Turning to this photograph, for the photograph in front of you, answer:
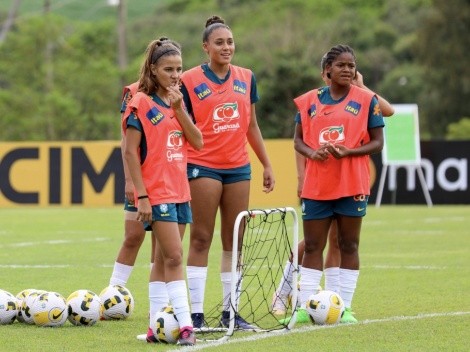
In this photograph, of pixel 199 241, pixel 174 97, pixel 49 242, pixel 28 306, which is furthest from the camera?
pixel 49 242

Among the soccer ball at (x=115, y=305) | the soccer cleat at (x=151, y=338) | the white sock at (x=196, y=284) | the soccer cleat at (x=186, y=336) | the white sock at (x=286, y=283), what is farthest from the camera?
the white sock at (x=286, y=283)

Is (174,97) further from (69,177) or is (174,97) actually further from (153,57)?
(69,177)

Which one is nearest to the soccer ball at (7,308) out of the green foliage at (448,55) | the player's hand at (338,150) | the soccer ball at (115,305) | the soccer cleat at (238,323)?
the soccer ball at (115,305)

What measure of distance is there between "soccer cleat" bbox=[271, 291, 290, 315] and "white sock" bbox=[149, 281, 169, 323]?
1704 mm

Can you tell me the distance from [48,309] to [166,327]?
1387 millimetres

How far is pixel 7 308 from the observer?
10.4m

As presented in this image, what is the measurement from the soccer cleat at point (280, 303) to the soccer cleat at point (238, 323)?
2.90 feet

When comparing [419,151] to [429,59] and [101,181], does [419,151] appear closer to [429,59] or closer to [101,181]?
[101,181]

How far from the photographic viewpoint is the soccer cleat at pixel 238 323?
393 inches

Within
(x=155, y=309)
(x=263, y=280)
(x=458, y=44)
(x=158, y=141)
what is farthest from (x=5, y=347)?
(x=458, y=44)

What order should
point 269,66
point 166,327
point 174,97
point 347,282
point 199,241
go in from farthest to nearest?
point 269,66
point 347,282
point 199,241
point 166,327
point 174,97

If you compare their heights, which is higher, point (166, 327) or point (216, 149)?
point (216, 149)

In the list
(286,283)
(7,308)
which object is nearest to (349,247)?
(286,283)

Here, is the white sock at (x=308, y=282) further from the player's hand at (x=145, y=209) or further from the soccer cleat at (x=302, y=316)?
the player's hand at (x=145, y=209)
